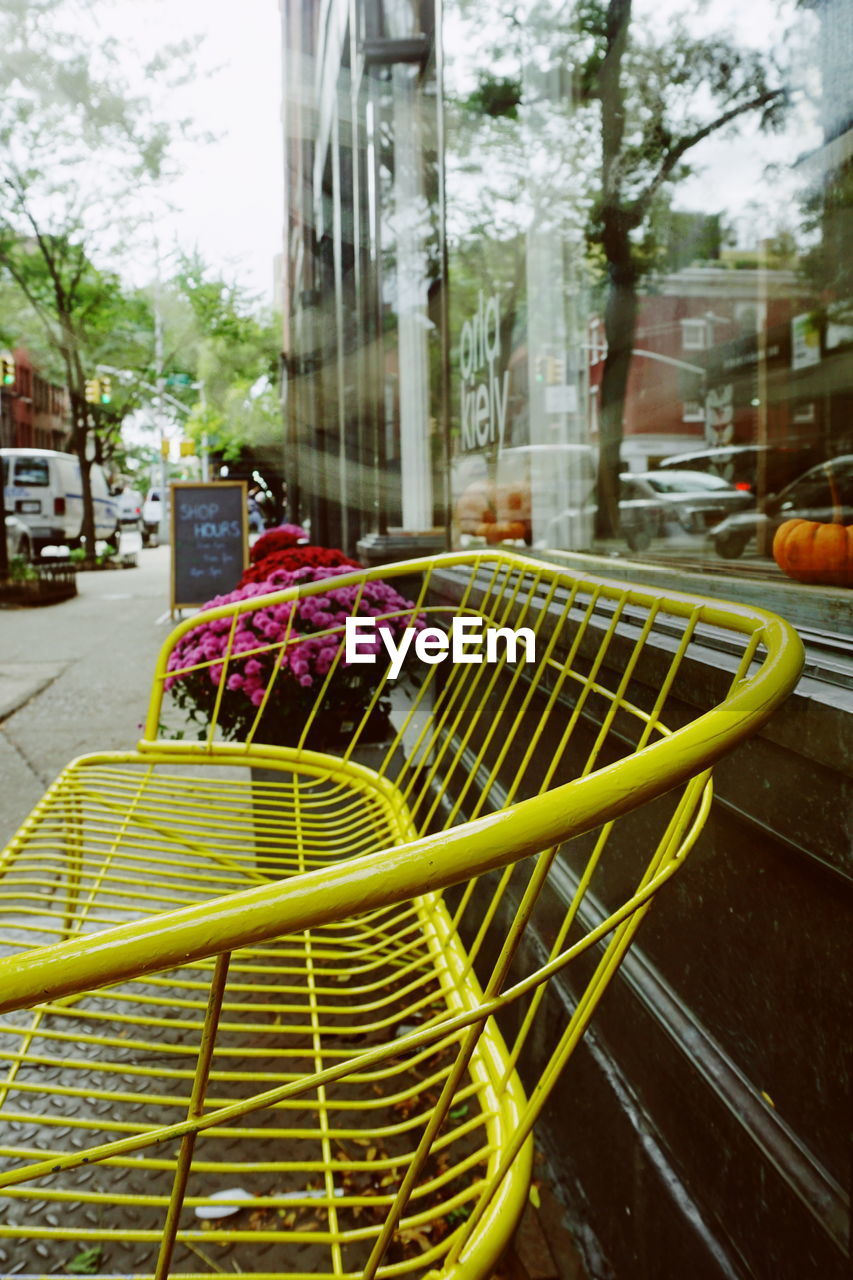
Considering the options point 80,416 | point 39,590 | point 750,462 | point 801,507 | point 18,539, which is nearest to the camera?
point 801,507

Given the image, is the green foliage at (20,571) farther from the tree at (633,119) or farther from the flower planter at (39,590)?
the tree at (633,119)

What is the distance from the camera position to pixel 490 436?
4.25 metres

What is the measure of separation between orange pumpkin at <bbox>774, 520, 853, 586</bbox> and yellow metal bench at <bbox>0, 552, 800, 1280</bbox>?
12.5 inches

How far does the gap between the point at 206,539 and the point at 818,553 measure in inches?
319

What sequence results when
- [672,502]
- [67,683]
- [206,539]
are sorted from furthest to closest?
[206,539] < [67,683] < [672,502]

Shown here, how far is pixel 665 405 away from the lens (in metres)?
3.41

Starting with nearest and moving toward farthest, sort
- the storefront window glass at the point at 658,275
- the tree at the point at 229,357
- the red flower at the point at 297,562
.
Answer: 1. the storefront window glass at the point at 658,275
2. the red flower at the point at 297,562
3. the tree at the point at 229,357

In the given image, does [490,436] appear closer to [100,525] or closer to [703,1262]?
[703,1262]

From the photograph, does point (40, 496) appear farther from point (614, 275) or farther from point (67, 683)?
point (614, 275)

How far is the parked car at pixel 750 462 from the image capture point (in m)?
3.15

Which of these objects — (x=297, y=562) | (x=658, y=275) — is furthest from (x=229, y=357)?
(x=658, y=275)

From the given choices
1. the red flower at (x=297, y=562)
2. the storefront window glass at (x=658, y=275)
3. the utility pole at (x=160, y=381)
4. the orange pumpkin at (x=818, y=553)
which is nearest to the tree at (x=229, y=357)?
the utility pole at (x=160, y=381)

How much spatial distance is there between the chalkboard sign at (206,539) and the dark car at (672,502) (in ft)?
21.5

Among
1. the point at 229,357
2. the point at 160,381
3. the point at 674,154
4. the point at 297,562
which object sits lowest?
the point at 297,562
